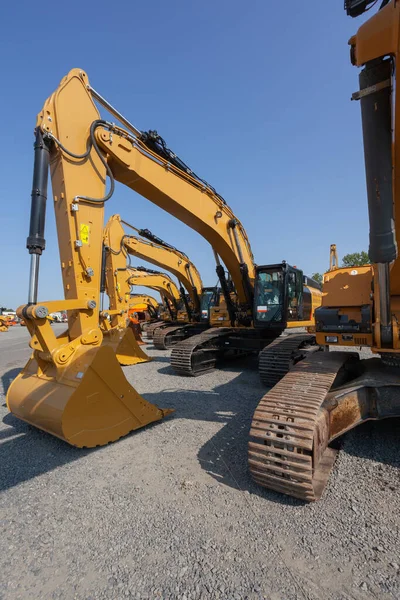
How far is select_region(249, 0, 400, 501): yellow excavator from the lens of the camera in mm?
2098

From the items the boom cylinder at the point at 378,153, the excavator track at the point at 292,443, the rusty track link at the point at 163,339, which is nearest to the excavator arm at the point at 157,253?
the rusty track link at the point at 163,339

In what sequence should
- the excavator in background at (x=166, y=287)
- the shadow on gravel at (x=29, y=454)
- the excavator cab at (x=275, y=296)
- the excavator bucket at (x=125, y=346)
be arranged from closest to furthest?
the shadow on gravel at (x=29, y=454) < the excavator cab at (x=275, y=296) < the excavator bucket at (x=125, y=346) < the excavator in background at (x=166, y=287)

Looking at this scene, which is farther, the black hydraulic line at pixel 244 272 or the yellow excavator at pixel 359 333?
the black hydraulic line at pixel 244 272

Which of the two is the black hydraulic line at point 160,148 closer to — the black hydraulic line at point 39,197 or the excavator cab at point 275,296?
the black hydraulic line at point 39,197

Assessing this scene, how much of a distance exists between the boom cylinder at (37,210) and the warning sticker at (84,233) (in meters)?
0.50

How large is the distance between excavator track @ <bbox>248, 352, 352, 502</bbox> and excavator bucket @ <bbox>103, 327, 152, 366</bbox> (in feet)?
21.2

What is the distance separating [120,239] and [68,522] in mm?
9187

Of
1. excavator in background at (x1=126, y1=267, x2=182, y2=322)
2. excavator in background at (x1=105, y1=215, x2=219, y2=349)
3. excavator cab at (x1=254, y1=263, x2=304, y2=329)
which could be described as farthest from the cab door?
excavator in background at (x1=126, y1=267, x2=182, y2=322)

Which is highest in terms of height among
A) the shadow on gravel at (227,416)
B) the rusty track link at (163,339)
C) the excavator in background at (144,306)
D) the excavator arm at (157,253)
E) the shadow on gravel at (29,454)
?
the excavator arm at (157,253)

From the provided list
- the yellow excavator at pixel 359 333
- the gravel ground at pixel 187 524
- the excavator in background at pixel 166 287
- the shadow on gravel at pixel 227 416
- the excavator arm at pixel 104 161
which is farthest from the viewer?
the excavator in background at pixel 166 287

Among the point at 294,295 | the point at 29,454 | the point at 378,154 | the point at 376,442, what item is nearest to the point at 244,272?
the point at 294,295

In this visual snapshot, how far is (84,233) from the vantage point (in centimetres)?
412

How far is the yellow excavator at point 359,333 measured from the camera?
2.10 m

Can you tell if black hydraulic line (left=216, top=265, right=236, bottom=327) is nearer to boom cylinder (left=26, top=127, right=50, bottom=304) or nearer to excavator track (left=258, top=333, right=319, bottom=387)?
excavator track (left=258, top=333, right=319, bottom=387)
